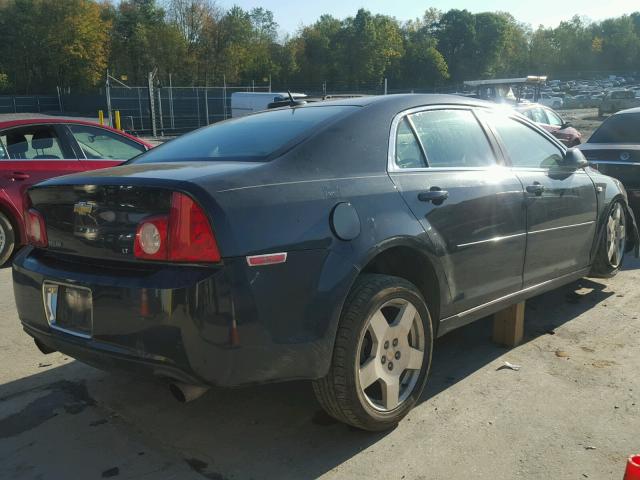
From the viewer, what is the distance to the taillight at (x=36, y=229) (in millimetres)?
3072

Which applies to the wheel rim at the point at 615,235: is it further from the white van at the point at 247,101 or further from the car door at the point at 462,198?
the white van at the point at 247,101

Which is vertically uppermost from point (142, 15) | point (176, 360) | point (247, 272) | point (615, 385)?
point (142, 15)

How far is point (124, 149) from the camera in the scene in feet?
24.7

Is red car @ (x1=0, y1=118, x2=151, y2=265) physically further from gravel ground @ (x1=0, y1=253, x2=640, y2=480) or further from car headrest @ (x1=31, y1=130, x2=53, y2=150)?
gravel ground @ (x1=0, y1=253, x2=640, y2=480)

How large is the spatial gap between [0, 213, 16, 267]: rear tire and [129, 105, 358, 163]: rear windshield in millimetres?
3557

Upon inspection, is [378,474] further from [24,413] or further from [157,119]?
[157,119]

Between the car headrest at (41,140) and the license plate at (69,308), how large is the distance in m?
4.55

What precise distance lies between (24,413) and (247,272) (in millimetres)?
1735

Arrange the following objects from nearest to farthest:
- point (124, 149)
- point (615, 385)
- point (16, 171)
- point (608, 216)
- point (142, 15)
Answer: point (615, 385)
point (608, 216)
point (16, 171)
point (124, 149)
point (142, 15)

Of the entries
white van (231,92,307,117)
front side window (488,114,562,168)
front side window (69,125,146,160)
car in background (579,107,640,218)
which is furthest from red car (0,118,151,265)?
white van (231,92,307,117)

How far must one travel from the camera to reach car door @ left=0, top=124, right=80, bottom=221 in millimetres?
6543

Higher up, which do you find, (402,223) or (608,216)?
(402,223)

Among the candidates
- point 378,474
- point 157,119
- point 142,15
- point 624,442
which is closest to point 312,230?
point 378,474

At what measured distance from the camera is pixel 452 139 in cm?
372
